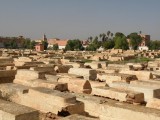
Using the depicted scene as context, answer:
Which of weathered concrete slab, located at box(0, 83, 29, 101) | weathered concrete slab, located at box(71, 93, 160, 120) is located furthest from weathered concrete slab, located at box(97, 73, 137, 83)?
weathered concrete slab, located at box(71, 93, 160, 120)

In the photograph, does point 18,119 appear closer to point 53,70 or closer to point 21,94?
point 21,94

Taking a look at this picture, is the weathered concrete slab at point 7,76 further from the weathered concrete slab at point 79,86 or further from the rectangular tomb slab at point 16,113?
the rectangular tomb slab at point 16,113

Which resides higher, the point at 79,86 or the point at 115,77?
the point at 115,77

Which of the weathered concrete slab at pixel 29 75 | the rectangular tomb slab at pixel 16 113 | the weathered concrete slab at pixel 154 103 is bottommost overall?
the weathered concrete slab at pixel 154 103

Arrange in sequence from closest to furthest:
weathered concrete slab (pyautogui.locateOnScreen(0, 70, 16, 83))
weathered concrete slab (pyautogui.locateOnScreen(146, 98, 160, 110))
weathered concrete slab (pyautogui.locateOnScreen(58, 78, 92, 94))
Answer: weathered concrete slab (pyautogui.locateOnScreen(146, 98, 160, 110)), weathered concrete slab (pyautogui.locateOnScreen(58, 78, 92, 94)), weathered concrete slab (pyautogui.locateOnScreen(0, 70, 16, 83))

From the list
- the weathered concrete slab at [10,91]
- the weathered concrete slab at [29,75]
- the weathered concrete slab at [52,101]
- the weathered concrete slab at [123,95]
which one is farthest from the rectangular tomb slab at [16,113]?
the weathered concrete slab at [29,75]

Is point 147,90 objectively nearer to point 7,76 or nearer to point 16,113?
point 16,113

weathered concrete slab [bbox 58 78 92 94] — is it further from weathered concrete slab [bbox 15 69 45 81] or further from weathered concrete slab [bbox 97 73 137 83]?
weathered concrete slab [bbox 97 73 137 83]

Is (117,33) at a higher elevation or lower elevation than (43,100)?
higher

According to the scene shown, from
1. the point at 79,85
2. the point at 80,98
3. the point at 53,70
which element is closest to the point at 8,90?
the point at 80,98

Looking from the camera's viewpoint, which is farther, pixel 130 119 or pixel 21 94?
pixel 21 94

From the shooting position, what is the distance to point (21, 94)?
9039 mm

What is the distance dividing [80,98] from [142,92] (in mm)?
2352

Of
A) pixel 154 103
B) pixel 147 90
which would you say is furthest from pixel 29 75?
pixel 154 103
